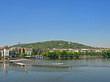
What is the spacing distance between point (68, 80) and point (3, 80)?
1521 centimetres

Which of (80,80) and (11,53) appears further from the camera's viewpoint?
(11,53)

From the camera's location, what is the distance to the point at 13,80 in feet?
132

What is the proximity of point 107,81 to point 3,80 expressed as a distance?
2391 centimetres

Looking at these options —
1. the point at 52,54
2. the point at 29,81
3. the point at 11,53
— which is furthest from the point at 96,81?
the point at 52,54

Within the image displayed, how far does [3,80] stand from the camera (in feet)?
132

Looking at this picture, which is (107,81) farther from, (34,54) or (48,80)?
(34,54)

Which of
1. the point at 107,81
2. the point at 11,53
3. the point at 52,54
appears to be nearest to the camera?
the point at 107,81

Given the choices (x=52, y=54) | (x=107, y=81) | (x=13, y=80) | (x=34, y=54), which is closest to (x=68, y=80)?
(x=107, y=81)

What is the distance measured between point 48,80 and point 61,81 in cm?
316

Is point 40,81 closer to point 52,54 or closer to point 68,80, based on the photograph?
point 68,80

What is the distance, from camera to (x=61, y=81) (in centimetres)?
3841

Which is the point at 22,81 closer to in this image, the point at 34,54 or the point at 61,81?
the point at 61,81

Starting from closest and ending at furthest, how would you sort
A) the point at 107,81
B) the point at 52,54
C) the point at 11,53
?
the point at 107,81 < the point at 11,53 < the point at 52,54

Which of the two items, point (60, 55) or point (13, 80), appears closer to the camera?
point (13, 80)
